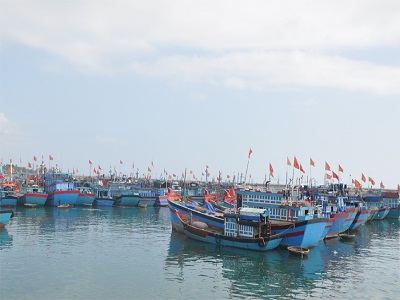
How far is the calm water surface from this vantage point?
32.5m

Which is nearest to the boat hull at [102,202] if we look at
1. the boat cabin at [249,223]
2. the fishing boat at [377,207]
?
the boat cabin at [249,223]

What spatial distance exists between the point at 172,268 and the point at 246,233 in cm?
1204

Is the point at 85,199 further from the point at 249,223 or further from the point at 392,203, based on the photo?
the point at 392,203

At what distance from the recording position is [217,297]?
3147 centimetres

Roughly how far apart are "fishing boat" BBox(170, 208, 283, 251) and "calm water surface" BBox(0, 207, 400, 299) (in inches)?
35.7

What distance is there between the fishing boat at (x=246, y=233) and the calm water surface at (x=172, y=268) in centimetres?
91

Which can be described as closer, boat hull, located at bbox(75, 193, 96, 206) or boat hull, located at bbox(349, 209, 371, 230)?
boat hull, located at bbox(349, 209, 371, 230)

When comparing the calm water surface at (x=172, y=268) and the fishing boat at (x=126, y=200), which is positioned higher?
the fishing boat at (x=126, y=200)

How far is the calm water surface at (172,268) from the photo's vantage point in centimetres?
3247

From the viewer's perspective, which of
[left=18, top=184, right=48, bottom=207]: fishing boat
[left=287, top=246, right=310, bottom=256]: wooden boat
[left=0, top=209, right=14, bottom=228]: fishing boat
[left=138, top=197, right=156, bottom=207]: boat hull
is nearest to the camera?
[left=287, top=246, right=310, bottom=256]: wooden boat

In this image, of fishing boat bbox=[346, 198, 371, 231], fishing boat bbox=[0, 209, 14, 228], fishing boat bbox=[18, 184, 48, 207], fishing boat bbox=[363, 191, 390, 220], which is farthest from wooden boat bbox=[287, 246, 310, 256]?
fishing boat bbox=[18, 184, 48, 207]

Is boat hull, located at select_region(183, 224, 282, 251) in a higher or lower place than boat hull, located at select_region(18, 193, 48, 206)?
lower

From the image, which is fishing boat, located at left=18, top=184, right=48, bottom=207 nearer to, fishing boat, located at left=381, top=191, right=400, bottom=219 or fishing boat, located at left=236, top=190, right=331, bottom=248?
fishing boat, located at left=236, top=190, right=331, bottom=248

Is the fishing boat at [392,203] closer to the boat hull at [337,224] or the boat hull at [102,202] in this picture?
the boat hull at [337,224]
